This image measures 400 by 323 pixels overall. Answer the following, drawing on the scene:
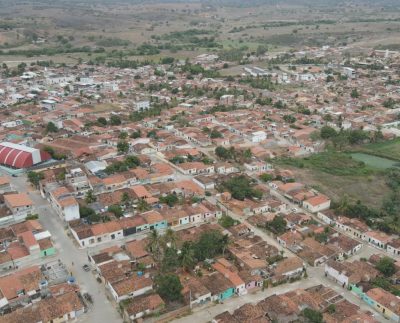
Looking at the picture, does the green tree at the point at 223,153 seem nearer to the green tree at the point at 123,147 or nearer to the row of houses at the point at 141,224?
the green tree at the point at 123,147

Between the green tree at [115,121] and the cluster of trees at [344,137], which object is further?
the green tree at [115,121]

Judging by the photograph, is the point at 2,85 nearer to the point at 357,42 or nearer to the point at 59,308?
the point at 59,308

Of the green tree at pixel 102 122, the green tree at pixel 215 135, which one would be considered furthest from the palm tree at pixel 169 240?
the green tree at pixel 102 122

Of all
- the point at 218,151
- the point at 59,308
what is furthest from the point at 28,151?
the point at 59,308

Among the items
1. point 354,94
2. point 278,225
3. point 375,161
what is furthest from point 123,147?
point 354,94

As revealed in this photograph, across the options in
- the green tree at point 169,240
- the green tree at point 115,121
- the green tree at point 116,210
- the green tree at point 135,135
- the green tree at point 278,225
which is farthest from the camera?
the green tree at point 115,121

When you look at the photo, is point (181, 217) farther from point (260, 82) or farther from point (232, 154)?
point (260, 82)
